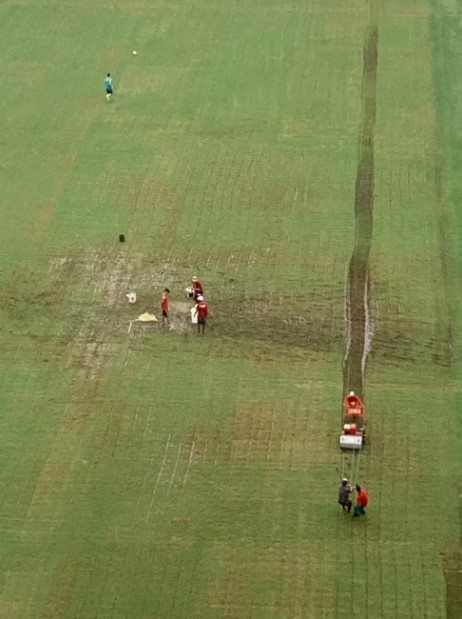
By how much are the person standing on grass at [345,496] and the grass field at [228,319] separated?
1.15ft

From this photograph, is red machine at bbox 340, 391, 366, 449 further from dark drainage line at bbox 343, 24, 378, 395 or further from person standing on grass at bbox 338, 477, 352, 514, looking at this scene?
person standing on grass at bbox 338, 477, 352, 514

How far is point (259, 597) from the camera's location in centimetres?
2009

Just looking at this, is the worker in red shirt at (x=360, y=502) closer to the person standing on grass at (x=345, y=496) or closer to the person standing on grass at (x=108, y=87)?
the person standing on grass at (x=345, y=496)

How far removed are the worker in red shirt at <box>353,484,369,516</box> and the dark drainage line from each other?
4.40 meters

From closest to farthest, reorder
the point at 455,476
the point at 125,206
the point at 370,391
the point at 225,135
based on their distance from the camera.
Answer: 1. the point at 455,476
2. the point at 370,391
3. the point at 125,206
4. the point at 225,135

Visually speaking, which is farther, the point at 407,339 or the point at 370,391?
the point at 407,339

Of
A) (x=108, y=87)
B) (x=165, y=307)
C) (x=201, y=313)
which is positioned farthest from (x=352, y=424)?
(x=108, y=87)

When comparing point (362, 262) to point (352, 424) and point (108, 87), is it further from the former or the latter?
point (108, 87)

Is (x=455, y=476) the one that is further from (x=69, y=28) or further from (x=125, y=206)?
(x=69, y=28)

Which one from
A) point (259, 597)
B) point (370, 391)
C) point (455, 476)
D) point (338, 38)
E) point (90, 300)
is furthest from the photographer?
point (338, 38)

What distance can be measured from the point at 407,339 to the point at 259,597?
9.91m

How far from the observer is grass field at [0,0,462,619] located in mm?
20906

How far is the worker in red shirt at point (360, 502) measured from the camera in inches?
840

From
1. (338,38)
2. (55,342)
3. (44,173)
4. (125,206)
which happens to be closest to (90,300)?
(55,342)
